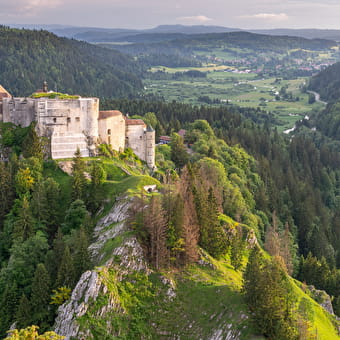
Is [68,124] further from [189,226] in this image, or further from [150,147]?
[189,226]

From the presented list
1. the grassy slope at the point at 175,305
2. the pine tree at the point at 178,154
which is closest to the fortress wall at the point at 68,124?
the pine tree at the point at 178,154

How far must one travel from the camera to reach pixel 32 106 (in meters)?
77.9

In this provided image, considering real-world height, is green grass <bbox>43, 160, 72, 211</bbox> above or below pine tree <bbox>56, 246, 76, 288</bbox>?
above

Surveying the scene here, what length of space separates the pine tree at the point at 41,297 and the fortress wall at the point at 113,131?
3452 cm

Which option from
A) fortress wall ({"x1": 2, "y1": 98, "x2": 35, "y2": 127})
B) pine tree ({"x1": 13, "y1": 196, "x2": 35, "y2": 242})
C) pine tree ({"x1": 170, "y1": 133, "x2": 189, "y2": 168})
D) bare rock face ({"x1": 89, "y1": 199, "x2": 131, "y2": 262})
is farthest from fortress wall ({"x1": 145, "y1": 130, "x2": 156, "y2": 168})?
pine tree ({"x1": 13, "y1": 196, "x2": 35, "y2": 242})

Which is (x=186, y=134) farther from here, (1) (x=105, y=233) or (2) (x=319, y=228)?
(1) (x=105, y=233)

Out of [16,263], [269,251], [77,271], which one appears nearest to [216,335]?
[77,271]

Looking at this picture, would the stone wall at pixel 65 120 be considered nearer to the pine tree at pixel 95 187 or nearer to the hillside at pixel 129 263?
the hillside at pixel 129 263

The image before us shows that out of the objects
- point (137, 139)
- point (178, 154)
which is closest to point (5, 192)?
point (137, 139)

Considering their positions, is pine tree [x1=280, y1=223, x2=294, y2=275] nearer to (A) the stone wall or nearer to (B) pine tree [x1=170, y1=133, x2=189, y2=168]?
(B) pine tree [x1=170, y1=133, x2=189, y2=168]

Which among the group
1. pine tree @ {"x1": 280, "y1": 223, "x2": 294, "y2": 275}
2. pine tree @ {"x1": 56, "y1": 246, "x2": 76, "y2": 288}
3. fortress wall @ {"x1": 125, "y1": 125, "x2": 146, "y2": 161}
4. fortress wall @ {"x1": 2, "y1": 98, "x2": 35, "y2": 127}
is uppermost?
fortress wall @ {"x1": 2, "y1": 98, "x2": 35, "y2": 127}

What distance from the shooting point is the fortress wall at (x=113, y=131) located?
268 feet

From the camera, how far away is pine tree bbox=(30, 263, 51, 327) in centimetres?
4988

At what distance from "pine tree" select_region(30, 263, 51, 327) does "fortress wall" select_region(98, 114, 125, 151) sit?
113 ft
